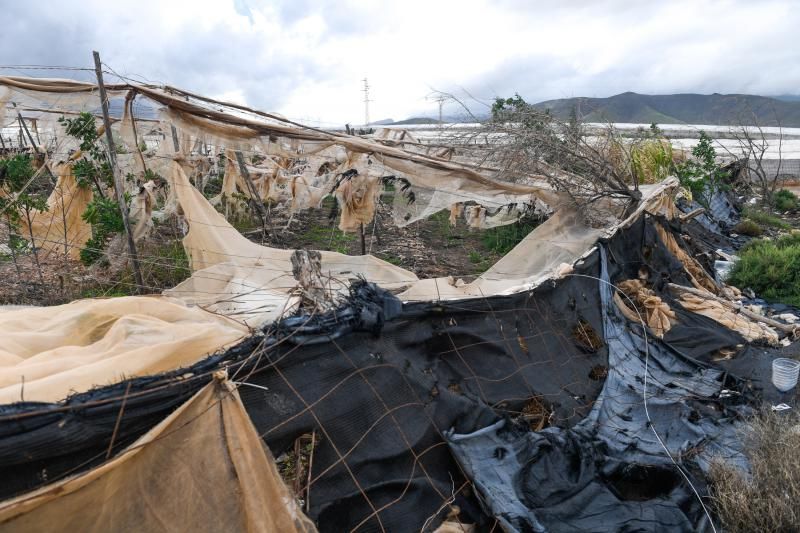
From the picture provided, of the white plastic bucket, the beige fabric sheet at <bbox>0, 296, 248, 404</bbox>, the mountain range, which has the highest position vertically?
the mountain range

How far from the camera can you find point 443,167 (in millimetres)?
5895

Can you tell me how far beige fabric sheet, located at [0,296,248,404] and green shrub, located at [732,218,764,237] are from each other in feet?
44.2

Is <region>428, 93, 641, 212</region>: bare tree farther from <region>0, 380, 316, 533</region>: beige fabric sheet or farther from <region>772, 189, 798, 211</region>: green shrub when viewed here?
<region>772, 189, 798, 211</region>: green shrub

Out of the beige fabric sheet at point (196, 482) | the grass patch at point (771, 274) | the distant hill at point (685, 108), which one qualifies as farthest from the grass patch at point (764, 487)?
the distant hill at point (685, 108)

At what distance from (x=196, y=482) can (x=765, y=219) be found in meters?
15.9

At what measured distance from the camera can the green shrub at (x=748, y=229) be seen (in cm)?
1309

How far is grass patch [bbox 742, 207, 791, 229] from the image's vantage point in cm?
1392

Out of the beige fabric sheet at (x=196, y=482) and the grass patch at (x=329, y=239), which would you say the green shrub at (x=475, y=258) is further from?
the beige fabric sheet at (x=196, y=482)

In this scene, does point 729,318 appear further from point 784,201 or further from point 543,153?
point 784,201

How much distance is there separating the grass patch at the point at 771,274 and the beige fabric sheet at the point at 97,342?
830 centimetres

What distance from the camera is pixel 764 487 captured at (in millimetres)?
3260

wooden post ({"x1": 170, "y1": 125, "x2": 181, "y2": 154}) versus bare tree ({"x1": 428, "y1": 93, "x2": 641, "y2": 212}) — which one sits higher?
wooden post ({"x1": 170, "y1": 125, "x2": 181, "y2": 154})

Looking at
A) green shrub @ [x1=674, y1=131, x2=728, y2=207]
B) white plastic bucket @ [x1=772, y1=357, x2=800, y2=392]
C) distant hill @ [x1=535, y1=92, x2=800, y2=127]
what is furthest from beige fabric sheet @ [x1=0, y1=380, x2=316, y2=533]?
distant hill @ [x1=535, y1=92, x2=800, y2=127]

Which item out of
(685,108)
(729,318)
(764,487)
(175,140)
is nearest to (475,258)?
(729,318)
